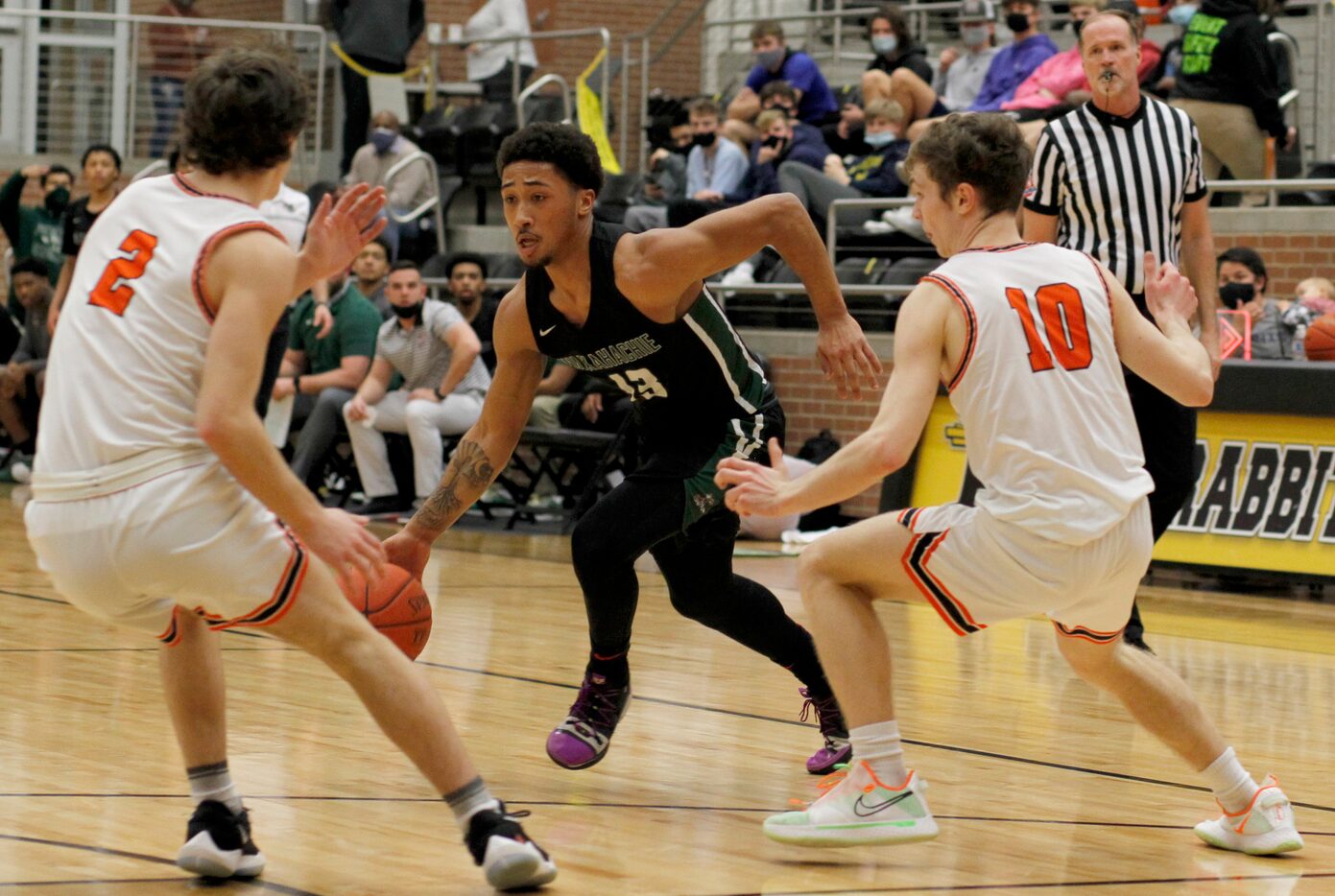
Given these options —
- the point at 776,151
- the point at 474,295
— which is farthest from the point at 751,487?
the point at 776,151

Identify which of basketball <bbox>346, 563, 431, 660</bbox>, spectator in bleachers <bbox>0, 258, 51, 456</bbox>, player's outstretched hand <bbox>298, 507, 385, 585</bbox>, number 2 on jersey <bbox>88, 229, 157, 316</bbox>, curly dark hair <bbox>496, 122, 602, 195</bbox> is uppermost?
curly dark hair <bbox>496, 122, 602, 195</bbox>

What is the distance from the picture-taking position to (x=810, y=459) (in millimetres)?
11117

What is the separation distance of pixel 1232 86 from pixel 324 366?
19.5 ft

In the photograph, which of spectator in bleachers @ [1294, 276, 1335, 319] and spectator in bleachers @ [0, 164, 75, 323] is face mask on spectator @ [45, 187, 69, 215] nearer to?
spectator in bleachers @ [0, 164, 75, 323]

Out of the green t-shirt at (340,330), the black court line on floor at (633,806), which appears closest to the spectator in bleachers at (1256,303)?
the green t-shirt at (340,330)

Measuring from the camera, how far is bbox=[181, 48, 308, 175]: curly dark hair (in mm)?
3238

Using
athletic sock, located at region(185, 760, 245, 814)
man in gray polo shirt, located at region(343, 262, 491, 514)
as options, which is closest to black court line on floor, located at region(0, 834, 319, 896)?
athletic sock, located at region(185, 760, 245, 814)

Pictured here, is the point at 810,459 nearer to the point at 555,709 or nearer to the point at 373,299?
the point at 373,299

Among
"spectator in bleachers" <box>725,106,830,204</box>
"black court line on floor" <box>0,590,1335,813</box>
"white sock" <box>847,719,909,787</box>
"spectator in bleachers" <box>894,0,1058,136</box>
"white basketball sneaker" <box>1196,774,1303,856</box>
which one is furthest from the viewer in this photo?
"spectator in bleachers" <box>725,106,830,204</box>

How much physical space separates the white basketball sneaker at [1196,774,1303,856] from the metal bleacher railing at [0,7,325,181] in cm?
1361

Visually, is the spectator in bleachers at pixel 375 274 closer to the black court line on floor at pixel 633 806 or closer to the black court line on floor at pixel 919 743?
the black court line on floor at pixel 919 743

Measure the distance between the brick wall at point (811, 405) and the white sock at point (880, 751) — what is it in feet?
25.1

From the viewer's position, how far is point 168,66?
653 inches

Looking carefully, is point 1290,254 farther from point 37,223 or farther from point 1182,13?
point 37,223
